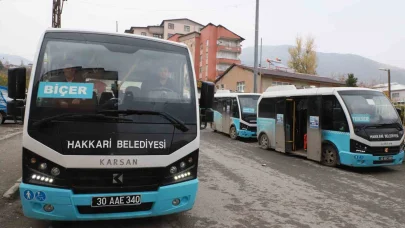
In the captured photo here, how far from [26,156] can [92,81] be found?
114cm

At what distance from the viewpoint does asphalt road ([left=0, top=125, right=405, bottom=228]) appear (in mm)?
4711

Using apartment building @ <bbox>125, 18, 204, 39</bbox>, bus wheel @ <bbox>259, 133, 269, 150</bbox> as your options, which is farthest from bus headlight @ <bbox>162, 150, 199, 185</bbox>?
apartment building @ <bbox>125, 18, 204, 39</bbox>

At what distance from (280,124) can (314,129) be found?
206 cm

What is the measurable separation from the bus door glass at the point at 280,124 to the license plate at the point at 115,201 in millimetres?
8919

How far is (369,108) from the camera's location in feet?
29.9

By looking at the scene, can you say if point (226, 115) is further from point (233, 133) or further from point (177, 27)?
point (177, 27)

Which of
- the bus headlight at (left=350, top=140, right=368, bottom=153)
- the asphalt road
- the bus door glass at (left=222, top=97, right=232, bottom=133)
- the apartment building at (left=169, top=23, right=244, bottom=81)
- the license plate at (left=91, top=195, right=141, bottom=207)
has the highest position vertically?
the apartment building at (left=169, top=23, right=244, bottom=81)

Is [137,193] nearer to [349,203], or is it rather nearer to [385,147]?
[349,203]

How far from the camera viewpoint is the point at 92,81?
4035 mm

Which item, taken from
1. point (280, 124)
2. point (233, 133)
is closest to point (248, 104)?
point (233, 133)

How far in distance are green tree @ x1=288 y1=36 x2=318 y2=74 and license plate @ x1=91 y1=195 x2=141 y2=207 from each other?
59606 mm

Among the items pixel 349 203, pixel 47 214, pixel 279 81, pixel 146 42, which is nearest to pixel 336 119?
pixel 349 203

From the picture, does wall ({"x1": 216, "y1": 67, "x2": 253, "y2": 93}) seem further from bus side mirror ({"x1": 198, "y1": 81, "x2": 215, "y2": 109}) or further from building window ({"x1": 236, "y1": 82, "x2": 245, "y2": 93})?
bus side mirror ({"x1": 198, "y1": 81, "x2": 215, "y2": 109})

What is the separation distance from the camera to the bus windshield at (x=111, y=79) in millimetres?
3857
